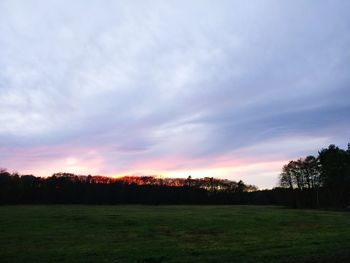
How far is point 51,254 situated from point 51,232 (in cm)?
1494

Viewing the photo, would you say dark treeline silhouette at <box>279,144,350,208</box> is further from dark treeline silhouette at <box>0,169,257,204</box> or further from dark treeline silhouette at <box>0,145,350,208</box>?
dark treeline silhouette at <box>0,169,257,204</box>

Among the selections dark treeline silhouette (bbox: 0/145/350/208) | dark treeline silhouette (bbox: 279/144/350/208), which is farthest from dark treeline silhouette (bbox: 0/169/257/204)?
dark treeline silhouette (bbox: 279/144/350/208)

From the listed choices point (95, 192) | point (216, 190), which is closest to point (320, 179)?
point (216, 190)

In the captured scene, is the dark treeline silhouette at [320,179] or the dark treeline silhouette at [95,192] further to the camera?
the dark treeline silhouette at [95,192]

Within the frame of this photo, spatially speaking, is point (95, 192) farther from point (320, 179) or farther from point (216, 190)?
point (320, 179)

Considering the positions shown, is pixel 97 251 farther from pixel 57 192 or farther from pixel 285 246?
pixel 57 192

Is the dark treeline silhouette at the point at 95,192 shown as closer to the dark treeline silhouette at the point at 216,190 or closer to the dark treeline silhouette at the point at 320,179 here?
the dark treeline silhouette at the point at 216,190

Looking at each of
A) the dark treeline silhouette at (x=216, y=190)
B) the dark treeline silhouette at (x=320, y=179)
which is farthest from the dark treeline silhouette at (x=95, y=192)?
the dark treeline silhouette at (x=320, y=179)

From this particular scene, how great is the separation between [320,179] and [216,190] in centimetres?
7501

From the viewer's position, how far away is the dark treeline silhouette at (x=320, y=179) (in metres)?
109

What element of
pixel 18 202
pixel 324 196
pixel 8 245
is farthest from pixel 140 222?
pixel 18 202

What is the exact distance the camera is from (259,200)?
162625 mm

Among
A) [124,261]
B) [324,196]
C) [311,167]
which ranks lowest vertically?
[124,261]

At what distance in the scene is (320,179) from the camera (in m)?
126
